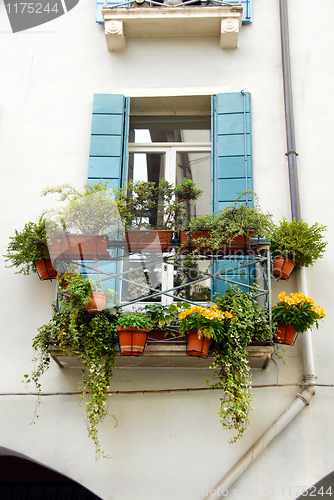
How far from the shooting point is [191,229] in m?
4.61

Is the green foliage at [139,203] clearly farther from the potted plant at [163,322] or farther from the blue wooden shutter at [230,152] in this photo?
the potted plant at [163,322]

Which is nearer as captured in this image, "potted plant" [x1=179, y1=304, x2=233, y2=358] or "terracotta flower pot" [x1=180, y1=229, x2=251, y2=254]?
"potted plant" [x1=179, y1=304, x2=233, y2=358]

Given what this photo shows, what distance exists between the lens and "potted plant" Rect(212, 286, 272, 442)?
4012mm

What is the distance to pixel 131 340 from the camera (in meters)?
4.11

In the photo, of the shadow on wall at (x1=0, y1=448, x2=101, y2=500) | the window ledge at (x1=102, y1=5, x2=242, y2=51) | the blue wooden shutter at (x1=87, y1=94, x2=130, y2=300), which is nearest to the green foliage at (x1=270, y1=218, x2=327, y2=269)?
the blue wooden shutter at (x1=87, y1=94, x2=130, y2=300)

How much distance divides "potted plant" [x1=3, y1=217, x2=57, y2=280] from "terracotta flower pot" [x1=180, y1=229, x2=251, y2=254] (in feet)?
4.35

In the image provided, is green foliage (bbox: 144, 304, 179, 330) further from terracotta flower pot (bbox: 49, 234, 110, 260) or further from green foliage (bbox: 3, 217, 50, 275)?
green foliage (bbox: 3, 217, 50, 275)

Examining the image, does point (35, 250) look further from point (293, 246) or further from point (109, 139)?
point (293, 246)

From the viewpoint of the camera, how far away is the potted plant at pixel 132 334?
13.5 ft

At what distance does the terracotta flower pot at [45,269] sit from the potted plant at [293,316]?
2.15 metres

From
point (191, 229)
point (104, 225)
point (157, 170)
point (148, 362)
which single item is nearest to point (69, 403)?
point (148, 362)

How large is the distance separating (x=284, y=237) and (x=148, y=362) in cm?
178

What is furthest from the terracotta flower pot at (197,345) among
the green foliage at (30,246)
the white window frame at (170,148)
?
the white window frame at (170,148)

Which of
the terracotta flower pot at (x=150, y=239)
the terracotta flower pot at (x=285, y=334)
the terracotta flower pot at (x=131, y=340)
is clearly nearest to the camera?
the terracotta flower pot at (x=131, y=340)
